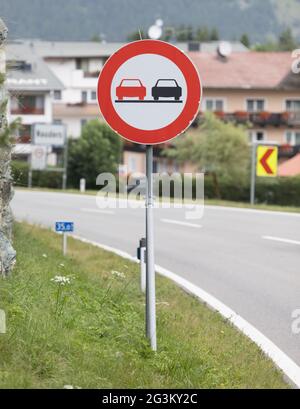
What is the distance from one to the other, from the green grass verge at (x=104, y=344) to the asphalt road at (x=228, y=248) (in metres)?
0.74

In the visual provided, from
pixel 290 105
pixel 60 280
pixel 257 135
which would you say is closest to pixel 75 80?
pixel 257 135

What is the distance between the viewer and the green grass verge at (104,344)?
6.36 meters

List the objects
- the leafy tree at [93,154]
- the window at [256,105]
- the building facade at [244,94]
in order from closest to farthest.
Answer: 1. the leafy tree at [93,154]
2. the building facade at [244,94]
3. the window at [256,105]

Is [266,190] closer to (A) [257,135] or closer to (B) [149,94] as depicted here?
(A) [257,135]

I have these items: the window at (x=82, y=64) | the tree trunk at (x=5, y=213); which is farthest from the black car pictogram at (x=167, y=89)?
the window at (x=82, y=64)

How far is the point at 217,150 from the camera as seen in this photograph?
5631 centimetres

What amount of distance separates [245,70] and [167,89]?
255 ft

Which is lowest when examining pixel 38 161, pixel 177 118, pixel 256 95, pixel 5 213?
pixel 38 161

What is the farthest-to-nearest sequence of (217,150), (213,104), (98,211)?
1. (213,104)
2. (217,150)
3. (98,211)

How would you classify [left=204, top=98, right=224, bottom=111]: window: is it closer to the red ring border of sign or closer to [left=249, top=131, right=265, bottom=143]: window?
[left=249, top=131, right=265, bottom=143]: window

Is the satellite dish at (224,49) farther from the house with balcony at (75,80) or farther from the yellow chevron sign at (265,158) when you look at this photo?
the yellow chevron sign at (265,158)

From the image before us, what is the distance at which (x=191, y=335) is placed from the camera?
29.4ft

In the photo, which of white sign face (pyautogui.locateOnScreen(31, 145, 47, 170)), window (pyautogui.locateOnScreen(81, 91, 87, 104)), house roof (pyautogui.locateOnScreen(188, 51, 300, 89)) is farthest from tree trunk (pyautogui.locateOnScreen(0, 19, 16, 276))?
window (pyautogui.locateOnScreen(81, 91, 87, 104))
